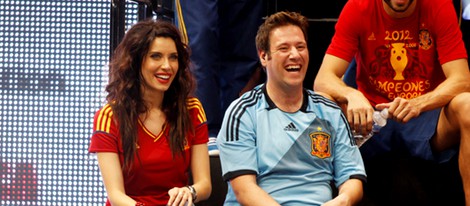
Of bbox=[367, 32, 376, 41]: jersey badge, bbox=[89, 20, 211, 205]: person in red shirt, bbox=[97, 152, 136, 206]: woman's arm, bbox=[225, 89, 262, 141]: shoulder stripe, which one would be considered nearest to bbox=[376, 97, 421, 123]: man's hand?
bbox=[367, 32, 376, 41]: jersey badge

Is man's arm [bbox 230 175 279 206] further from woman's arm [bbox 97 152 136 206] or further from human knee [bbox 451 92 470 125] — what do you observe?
human knee [bbox 451 92 470 125]

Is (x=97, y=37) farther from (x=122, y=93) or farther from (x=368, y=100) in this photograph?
(x=368, y=100)

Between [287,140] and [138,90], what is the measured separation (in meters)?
0.56

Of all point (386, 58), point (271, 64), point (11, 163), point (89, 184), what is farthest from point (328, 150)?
point (11, 163)

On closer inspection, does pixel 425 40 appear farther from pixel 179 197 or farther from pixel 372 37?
pixel 179 197

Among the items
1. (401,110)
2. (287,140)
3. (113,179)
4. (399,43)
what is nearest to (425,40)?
(399,43)

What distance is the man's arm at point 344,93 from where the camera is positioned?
3.04 metres

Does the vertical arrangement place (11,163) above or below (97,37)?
below

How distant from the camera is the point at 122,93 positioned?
301cm

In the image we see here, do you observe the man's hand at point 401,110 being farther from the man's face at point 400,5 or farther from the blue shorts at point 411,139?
the man's face at point 400,5

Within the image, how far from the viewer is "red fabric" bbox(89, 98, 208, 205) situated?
2.92 metres

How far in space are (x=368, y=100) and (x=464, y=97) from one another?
0.45m

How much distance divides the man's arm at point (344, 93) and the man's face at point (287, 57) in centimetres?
25

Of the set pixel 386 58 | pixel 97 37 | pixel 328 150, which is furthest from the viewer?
pixel 97 37
